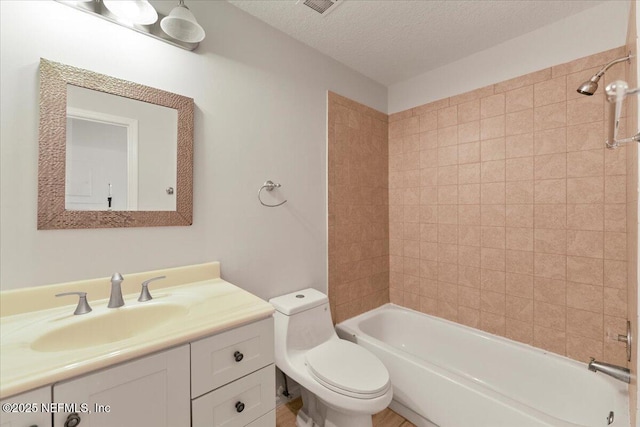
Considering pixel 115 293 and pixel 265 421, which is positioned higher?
pixel 115 293

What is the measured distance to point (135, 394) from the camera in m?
0.78

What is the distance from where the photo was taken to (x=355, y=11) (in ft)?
5.22

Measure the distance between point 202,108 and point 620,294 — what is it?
2.47 metres

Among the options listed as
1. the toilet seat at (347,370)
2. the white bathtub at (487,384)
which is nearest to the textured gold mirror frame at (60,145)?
the toilet seat at (347,370)

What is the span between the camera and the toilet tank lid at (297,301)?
63.7 inches

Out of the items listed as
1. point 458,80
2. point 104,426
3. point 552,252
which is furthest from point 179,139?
point 552,252

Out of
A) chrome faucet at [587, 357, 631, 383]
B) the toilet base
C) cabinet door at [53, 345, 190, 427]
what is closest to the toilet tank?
the toilet base

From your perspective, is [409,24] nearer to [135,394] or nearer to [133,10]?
[133,10]

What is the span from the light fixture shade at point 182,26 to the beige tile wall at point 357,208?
1.01 m

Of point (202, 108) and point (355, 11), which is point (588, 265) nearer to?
point (355, 11)

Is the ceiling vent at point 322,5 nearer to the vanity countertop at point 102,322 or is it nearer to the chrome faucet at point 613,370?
the vanity countertop at point 102,322

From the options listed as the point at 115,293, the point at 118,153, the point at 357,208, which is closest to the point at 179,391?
the point at 115,293

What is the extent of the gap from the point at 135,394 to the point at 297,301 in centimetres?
101

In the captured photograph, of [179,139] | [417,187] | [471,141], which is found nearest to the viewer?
[179,139]
